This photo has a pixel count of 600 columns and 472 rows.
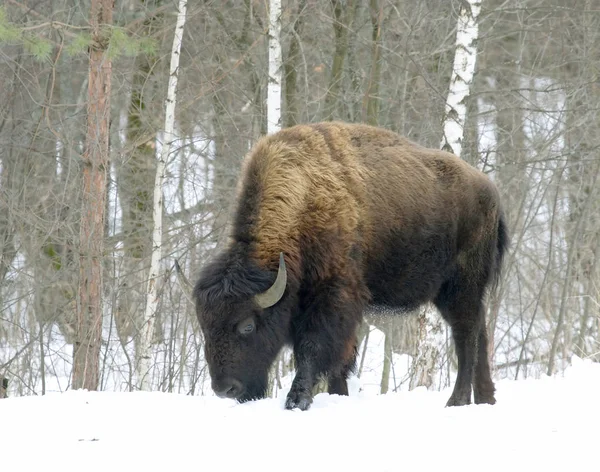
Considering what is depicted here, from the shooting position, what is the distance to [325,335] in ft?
20.7

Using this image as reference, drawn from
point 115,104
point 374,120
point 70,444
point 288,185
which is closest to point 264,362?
point 288,185

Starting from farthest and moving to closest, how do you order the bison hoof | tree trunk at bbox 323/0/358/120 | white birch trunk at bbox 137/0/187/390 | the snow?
1. tree trunk at bbox 323/0/358/120
2. white birch trunk at bbox 137/0/187/390
3. the bison hoof
4. the snow

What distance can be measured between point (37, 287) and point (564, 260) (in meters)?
10.1

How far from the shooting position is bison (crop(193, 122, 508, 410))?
6145 mm

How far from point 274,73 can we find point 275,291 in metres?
4.20

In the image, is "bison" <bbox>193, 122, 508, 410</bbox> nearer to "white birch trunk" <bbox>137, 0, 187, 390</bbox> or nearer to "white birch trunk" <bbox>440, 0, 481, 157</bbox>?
"white birch trunk" <bbox>440, 0, 481, 157</bbox>

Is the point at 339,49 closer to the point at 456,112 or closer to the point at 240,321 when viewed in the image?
the point at 456,112

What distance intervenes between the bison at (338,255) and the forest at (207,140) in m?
1.71

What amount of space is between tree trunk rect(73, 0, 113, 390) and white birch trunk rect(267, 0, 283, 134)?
1812mm

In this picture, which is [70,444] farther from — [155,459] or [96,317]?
[96,317]

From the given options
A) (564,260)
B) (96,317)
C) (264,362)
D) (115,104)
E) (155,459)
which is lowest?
(155,459)

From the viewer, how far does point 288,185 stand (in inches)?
258

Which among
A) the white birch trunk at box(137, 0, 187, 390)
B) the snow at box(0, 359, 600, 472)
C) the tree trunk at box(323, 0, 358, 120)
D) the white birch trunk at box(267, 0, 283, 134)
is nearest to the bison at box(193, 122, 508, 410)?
the snow at box(0, 359, 600, 472)

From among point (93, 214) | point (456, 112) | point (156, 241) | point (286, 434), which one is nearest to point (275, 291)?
point (286, 434)
